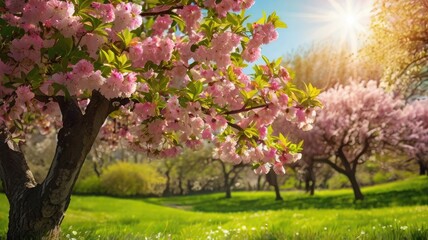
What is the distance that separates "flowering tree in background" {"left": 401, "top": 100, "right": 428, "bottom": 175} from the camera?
29236mm

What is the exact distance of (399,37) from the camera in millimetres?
16672

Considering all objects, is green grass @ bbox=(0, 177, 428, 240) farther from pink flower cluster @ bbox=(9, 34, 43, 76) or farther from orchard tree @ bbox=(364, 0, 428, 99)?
orchard tree @ bbox=(364, 0, 428, 99)

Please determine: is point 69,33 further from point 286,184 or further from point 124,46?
point 286,184

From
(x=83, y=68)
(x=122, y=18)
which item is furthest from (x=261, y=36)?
(x=83, y=68)

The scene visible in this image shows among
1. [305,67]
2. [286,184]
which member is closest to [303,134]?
[305,67]

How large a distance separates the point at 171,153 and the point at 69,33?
139 inches

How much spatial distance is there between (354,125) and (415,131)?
9.34m

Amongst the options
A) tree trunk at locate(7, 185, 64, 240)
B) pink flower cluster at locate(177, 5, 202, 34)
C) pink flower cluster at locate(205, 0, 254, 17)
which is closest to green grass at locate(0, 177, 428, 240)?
tree trunk at locate(7, 185, 64, 240)

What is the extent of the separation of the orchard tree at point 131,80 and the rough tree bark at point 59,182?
15 mm

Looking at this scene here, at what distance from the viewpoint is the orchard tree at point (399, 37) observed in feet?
50.6

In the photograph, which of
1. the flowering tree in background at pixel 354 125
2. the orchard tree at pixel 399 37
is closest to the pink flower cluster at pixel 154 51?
the orchard tree at pixel 399 37

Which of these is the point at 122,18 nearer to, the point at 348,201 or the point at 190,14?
the point at 190,14

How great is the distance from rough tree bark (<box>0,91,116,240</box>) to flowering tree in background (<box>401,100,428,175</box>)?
26.1m

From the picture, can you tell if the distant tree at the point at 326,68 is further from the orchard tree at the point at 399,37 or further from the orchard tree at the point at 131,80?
the orchard tree at the point at 131,80
